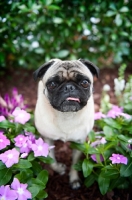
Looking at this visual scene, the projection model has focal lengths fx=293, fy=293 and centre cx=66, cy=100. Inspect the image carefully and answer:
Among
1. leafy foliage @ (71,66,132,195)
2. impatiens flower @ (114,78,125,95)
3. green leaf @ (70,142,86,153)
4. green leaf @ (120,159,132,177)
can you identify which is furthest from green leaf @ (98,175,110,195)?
impatiens flower @ (114,78,125,95)

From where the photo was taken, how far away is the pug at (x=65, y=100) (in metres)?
1.98

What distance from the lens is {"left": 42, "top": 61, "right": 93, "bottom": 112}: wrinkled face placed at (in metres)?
1.96

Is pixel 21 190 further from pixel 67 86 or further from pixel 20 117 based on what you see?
pixel 67 86

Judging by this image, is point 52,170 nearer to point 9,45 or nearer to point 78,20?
point 9,45

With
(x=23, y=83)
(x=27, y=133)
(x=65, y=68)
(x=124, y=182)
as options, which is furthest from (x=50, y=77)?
(x=23, y=83)

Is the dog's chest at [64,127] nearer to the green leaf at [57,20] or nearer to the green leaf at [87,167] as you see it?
the green leaf at [87,167]

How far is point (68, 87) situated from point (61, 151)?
1.06 metres

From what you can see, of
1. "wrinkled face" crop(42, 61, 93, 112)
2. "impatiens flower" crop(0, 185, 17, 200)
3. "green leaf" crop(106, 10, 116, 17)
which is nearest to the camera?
"impatiens flower" crop(0, 185, 17, 200)

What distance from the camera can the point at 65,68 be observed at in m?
2.04

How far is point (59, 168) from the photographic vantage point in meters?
2.52

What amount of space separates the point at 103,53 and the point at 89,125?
1.79 metres

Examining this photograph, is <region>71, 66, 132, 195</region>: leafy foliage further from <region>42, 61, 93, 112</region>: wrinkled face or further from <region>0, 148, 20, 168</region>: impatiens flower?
<region>0, 148, 20, 168</region>: impatiens flower

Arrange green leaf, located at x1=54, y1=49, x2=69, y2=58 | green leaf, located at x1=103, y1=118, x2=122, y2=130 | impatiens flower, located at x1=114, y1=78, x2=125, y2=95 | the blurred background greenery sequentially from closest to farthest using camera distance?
green leaf, located at x1=103, y1=118, x2=122, y2=130, impatiens flower, located at x1=114, y1=78, x2=125, y2=95, the blurred background greenery, green leaf, located at x1=54, y1=49, x2=69, y2=58

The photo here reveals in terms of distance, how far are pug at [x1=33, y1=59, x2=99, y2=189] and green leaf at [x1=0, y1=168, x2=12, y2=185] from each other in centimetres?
45
